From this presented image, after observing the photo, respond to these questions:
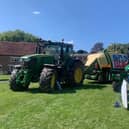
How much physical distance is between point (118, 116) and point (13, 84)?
8773 mm

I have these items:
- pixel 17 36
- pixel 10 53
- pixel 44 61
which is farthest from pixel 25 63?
pixel 17 36

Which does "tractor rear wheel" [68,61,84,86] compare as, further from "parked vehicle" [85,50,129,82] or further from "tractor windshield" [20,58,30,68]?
"tractor windshield" [20,58,30,68]

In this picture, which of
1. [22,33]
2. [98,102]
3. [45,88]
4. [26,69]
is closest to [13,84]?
[26,69]

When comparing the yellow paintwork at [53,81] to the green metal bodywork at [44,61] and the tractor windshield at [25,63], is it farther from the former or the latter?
the tractor windshield at [25,63]

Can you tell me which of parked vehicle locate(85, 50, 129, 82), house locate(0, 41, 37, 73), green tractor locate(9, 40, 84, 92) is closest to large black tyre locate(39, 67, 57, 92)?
green tractor locate(9, 40, 84, 92)

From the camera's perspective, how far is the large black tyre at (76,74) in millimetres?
18297

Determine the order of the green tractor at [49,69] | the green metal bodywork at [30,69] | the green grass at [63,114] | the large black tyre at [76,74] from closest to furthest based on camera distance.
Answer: the green grass at [63,114] → the green tractor at [49,69] → the green metal bodywork at [30,69] → the large black tyre at [76,74]

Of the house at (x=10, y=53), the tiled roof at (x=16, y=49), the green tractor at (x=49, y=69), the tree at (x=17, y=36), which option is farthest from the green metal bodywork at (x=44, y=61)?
the tree at (x=17, y=36)

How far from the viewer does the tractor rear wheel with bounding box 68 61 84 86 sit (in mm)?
18312

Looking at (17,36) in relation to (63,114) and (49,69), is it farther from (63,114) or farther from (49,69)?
(63,114)

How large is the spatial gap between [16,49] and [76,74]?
39.1m

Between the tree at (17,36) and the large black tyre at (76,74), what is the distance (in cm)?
7568

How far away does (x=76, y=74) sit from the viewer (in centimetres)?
1881

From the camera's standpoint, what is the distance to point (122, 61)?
2244 cm
